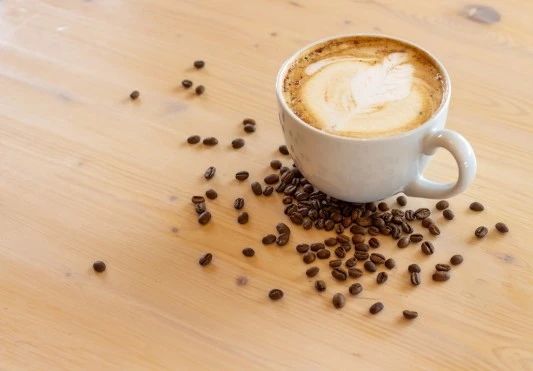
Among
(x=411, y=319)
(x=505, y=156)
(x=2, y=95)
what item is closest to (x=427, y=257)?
(x=411, y=319)

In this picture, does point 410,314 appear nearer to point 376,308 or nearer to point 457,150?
point 376,308

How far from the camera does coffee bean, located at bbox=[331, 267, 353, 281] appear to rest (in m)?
0.92

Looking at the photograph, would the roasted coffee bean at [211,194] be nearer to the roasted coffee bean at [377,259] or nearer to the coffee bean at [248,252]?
the coffee bean at [248,252]

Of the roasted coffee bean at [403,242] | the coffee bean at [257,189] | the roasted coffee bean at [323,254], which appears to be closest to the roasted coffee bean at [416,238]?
the roasted coffee bean at [403,242]

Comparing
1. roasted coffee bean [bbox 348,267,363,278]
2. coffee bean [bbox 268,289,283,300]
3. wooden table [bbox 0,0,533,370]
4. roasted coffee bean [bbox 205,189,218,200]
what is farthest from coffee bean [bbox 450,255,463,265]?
roasted coffee bean [bbox 205,189,218,200]

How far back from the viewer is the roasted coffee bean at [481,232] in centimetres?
96

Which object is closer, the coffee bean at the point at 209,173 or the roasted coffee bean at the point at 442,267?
the roasted coffee bean at the point at 442,267

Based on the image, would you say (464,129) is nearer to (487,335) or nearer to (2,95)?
(487,335)

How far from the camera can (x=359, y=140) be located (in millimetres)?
877

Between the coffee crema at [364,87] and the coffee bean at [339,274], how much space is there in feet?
0.53

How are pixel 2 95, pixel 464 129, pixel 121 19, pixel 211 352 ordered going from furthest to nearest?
1. pixel 121 19
2. pixel 2 95
3. pixel 464 129
4. pixel 211 352

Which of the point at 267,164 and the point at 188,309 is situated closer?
the point at 188,309

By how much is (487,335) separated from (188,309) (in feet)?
1.10

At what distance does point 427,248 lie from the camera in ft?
3.12
